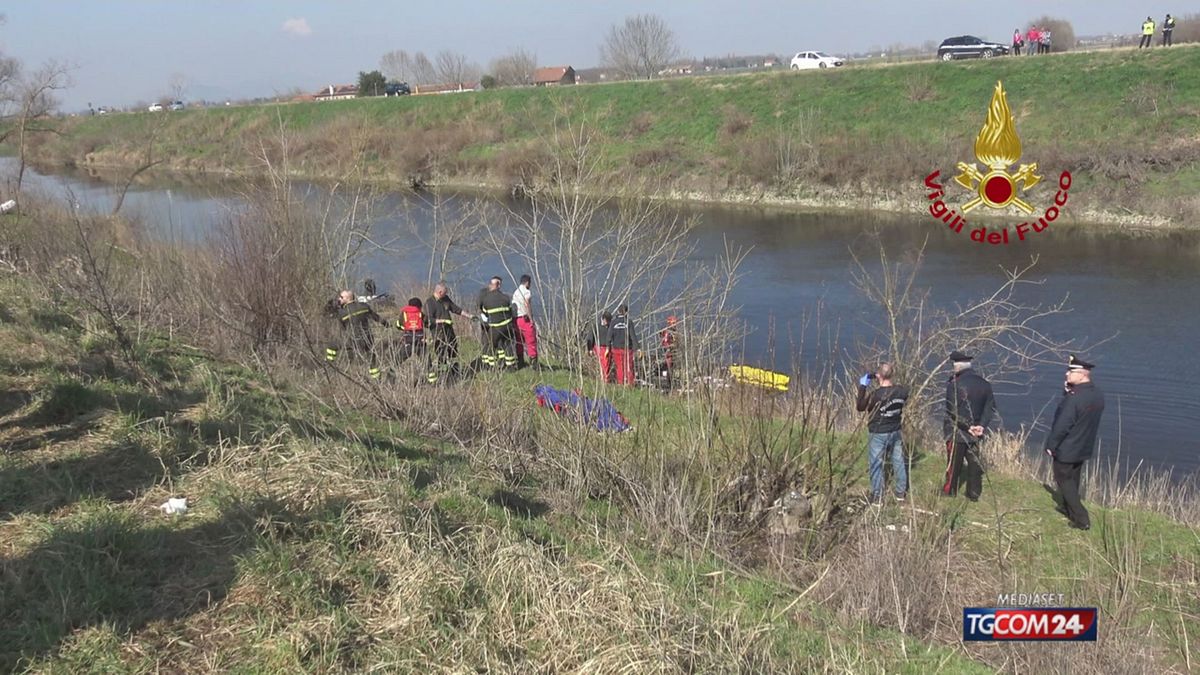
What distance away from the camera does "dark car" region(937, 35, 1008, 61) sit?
40.0m

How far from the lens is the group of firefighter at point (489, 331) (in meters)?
10.7

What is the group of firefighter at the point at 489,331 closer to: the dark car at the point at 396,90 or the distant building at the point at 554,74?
the dark car at the point at 396,90

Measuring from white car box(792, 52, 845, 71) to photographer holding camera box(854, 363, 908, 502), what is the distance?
41.4 metres

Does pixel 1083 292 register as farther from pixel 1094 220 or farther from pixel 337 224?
pixel 337 224

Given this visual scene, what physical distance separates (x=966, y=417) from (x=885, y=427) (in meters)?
0.88

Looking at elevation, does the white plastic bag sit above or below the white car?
below

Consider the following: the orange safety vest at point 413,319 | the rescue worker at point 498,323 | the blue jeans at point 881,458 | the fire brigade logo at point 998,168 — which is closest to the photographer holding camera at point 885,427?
the blue jeans at point 881,458

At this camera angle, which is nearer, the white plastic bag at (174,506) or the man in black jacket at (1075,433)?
the white plastic bag at (174,506)


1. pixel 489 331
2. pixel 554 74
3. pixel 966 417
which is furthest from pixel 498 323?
pixel 554 74

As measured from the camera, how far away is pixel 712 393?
22.2 ft

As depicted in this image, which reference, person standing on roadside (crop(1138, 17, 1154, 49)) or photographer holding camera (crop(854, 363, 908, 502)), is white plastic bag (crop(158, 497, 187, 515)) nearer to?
photographer holding camera (crop(854, 363, 908, 502))

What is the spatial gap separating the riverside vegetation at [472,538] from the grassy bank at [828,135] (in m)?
11.2

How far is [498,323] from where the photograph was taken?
40.5 ft

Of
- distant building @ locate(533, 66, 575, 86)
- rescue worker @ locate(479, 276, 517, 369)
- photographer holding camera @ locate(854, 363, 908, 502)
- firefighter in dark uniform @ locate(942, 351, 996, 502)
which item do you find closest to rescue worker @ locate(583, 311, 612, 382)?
rescue worker @ locate(479, 276, 517, 369)
